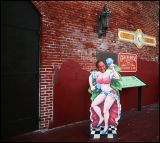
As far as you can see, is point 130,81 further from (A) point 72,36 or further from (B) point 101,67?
(B) point 101,67

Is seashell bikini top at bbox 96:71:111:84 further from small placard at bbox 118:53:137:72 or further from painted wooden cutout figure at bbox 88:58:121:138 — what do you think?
small placard at bbox 118:53:137:72

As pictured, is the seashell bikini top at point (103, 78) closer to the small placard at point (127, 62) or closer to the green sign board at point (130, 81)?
the green sign board at point (130, 81)

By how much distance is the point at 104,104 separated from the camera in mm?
7512

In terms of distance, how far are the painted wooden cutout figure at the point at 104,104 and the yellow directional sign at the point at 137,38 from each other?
12.0 feet

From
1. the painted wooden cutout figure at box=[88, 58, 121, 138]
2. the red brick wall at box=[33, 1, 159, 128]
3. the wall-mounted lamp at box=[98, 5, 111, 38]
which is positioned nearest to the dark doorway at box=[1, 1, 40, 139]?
the red brick wall at box=[33, 1, 159, 128]

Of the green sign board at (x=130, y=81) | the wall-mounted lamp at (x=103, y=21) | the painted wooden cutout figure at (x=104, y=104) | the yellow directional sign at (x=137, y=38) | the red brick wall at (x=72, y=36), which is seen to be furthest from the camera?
the yellow directional sign at (x=137, y=38)

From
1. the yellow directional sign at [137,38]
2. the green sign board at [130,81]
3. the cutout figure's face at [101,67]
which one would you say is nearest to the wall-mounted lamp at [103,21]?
the yellow directional sign at [137,38]

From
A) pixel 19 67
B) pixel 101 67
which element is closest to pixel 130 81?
pixel 101 67

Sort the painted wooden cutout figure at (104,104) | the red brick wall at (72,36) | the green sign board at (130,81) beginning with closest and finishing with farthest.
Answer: the painted wooden cutout figure at (104,104)
the red brick wall at (72,36)
the green sign board at (130,81)

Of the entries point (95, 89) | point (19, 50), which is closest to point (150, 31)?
point (95, 89)

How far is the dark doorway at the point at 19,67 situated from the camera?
23.4 ft

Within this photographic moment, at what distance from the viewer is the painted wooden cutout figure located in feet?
24.6

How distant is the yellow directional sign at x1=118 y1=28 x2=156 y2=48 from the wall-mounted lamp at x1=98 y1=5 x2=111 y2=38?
1.17 m

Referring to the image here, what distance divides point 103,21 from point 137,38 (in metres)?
2.64
